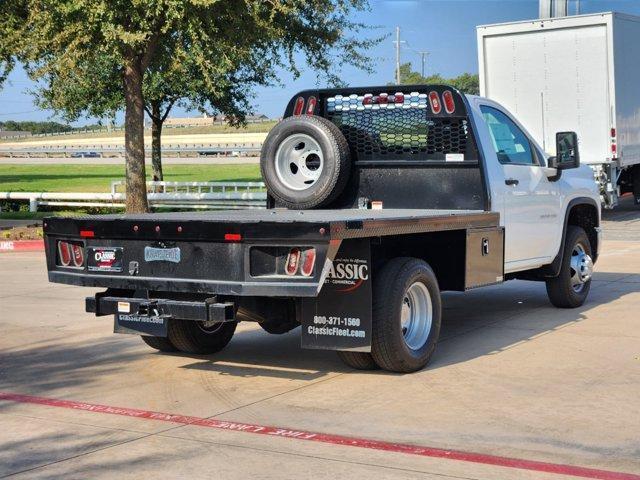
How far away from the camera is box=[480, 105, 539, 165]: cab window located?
31.7 feet

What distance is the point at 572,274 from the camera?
1105cm

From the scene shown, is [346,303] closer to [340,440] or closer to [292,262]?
[292,262]

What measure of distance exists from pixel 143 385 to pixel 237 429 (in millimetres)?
1570

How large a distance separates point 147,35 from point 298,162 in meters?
9.56

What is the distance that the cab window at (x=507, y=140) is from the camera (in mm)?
9656

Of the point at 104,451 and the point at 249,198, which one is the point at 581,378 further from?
the point at 249,198

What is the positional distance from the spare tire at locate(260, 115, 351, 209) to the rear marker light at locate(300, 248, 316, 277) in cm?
217

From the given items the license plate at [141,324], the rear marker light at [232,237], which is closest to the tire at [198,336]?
the license plate at [141,324]

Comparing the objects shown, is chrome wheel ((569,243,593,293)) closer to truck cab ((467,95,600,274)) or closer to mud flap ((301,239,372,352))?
truck cab ((467,95,600,274))

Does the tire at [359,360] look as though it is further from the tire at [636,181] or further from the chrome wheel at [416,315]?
the tire at [636,181]

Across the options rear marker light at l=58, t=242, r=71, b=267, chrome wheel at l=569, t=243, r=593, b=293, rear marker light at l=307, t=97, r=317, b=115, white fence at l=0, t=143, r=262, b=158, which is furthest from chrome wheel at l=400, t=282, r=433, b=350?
white fence at l=0, t=143, r=262, b=158

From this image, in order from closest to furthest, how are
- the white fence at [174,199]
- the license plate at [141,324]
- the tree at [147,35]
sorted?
the license plate at [141,324] < the tree at [147,35] < the white fence at [174,199]

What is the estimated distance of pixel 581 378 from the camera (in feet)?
25.6

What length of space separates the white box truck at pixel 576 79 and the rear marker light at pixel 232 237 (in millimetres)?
14414
